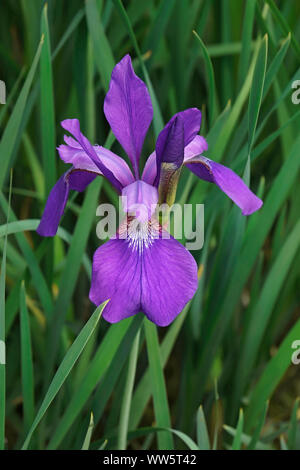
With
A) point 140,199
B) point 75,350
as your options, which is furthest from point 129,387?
point 140,199

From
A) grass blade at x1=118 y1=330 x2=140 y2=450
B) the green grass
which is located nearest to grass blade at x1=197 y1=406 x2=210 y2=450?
the green grass

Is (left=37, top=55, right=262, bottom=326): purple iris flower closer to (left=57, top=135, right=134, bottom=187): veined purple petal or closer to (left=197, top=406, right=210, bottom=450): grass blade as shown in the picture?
(left=57, top=135, right=134, bottom=187): veined purple petal

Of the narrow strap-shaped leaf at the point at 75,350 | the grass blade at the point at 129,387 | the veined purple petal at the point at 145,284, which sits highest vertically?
the veined purple petal at the point at 145,284

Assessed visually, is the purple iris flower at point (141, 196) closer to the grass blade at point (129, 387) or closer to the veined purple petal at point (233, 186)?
the veined purple petal at point (233, 186)

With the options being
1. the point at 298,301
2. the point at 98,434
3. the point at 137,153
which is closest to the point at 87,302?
the point at 98,434

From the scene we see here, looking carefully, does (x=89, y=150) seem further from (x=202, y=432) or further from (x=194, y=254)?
(x=202, y=432)

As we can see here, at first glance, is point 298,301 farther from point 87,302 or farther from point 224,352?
point 87,302

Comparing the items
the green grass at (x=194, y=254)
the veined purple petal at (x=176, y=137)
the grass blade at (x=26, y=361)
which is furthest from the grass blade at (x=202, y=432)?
the veined purple petal at (x=176, y=137)
